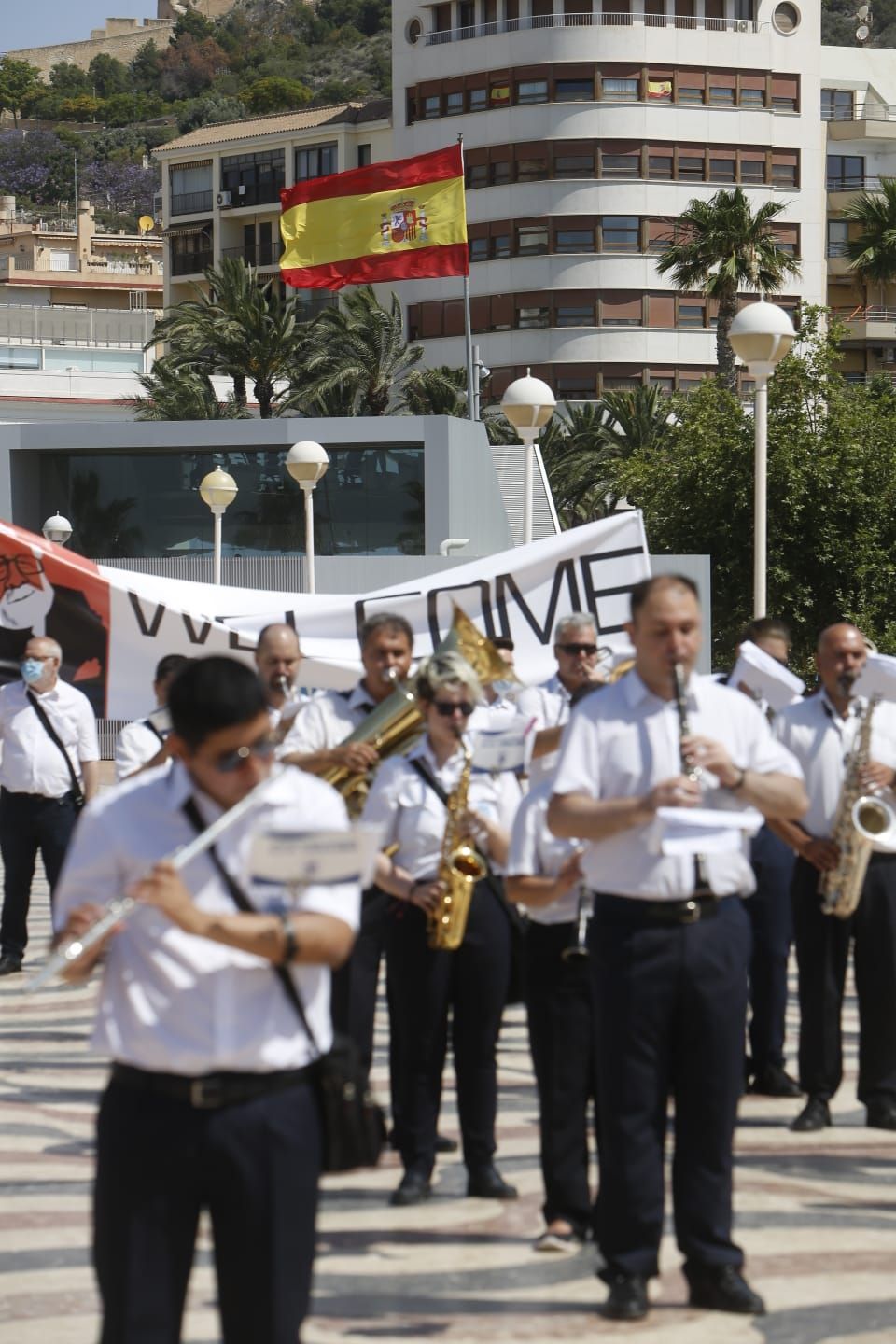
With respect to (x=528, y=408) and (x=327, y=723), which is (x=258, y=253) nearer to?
(x=528, y=408)

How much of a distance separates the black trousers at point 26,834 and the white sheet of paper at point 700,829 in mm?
7459

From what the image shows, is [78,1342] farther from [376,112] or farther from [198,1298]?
[376,112]

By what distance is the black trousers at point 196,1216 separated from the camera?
436 cm

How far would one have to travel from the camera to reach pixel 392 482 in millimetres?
32719

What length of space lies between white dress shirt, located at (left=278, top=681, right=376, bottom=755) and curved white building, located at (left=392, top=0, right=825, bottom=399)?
66484mm

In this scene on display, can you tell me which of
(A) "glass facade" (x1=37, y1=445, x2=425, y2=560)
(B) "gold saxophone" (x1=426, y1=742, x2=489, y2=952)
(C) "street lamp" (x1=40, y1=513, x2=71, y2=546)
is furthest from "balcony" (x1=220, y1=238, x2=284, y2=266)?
(B) "gold saxophone" (x1=426, y1=742, x2=489, y2=952)

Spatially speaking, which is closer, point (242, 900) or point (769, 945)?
point (242, 900)

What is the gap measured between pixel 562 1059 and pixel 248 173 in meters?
93.5

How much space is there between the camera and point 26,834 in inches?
Result: 512

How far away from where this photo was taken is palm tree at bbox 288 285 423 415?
59781mm

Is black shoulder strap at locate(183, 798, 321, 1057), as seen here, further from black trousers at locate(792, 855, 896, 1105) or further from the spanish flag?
the spanish flag

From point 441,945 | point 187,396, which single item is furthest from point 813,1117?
point 187,396

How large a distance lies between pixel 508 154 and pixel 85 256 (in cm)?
5992

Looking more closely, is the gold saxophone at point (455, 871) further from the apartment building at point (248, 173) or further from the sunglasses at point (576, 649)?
the apartment building at point (248, 173)
